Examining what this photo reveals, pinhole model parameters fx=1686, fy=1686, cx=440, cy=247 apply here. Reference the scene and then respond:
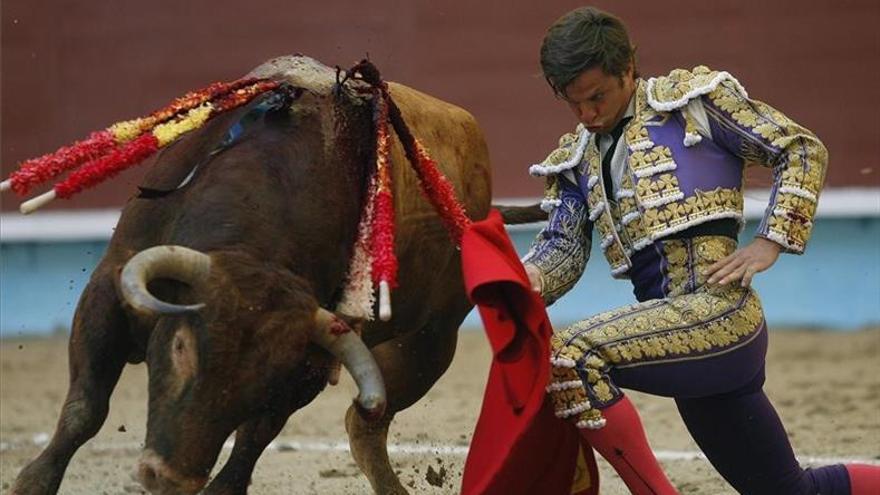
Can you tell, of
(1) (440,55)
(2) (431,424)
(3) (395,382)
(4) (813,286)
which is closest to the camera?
(3) (395,382)

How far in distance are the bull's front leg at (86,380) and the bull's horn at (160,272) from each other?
0.98ft

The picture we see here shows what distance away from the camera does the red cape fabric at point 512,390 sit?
306 cm

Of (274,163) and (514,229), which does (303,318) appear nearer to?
(274,163)

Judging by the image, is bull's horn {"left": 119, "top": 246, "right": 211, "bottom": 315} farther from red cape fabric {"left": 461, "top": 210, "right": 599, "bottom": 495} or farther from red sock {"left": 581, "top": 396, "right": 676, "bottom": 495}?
red sock {"left": 581, "top": 396, "right": 676, "bottom": 495}

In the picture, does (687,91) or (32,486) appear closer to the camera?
(687,91)

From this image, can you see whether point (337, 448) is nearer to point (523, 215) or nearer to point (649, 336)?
point (523, 215)

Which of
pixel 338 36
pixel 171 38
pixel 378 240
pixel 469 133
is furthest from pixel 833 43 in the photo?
pixel 378 240

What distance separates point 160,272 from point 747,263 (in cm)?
108

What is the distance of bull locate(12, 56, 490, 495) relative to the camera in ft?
10.3

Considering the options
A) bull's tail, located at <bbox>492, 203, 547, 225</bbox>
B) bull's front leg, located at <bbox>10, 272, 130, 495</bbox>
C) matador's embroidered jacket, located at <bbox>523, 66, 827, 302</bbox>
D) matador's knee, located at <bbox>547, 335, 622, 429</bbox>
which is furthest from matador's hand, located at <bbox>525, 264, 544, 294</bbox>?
bull's tail, located at <bbox>492, 203, 547, 225</bbox>

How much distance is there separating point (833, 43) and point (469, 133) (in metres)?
3.79

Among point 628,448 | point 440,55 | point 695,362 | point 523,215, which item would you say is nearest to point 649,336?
point 695,362

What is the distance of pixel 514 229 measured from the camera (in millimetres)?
7969

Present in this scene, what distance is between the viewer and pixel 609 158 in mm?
3303
